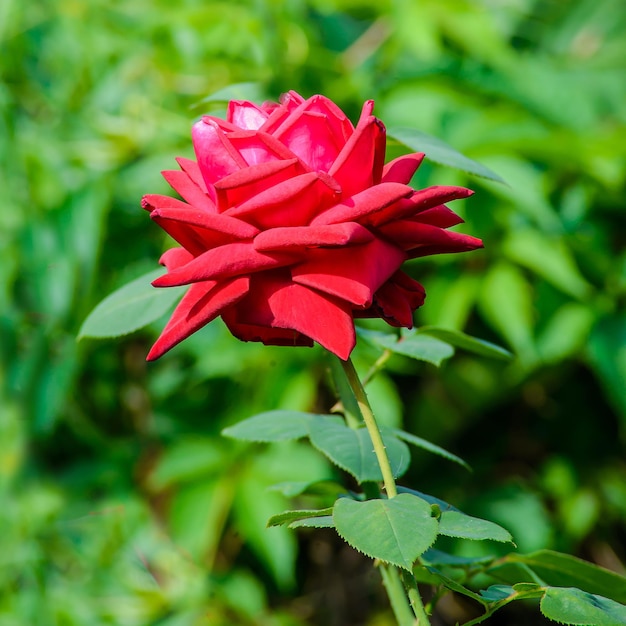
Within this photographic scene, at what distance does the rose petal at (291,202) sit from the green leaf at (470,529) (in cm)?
14

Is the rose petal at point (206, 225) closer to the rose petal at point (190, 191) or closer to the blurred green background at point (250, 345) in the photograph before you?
the rose petal at point (190, 191)

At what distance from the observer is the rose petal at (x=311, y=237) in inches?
12.2

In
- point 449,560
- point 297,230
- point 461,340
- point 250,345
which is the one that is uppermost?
point 297,230

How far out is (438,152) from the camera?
43 centimetres

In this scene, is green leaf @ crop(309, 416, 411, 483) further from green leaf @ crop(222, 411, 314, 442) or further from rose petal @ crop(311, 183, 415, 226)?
rose petal @ crop(311, 183, 415, 226)

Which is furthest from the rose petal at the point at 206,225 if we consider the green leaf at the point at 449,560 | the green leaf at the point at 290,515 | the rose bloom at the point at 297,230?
the green leaf at the point at 449,560

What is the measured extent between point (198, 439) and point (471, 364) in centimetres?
43

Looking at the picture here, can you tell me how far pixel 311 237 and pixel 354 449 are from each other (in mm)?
153

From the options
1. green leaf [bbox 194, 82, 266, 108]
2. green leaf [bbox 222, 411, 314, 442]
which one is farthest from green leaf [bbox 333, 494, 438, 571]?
green leaf [bbox 194, 82, 266, 108]

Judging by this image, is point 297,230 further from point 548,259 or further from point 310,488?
point 548,259

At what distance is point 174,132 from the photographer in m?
1.20

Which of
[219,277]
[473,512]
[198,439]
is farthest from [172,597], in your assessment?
[219,277]

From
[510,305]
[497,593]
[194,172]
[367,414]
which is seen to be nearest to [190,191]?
[194,172]

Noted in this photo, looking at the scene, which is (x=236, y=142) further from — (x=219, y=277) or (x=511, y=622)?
(x=511, y=622)
